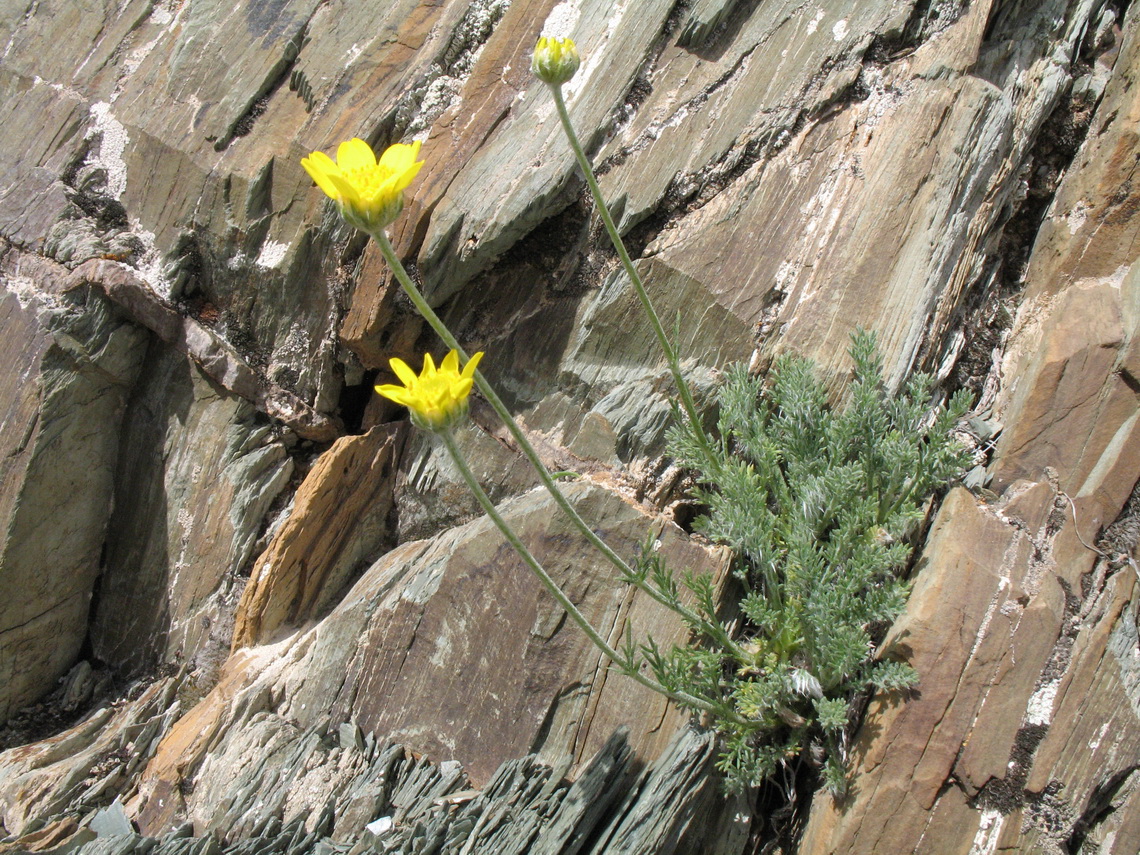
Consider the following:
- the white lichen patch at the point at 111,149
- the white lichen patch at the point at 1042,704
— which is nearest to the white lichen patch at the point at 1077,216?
the white lichen patch at the point at 1042,704

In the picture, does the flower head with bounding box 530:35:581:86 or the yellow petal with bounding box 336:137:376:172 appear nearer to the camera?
the yellow petal with bounding box 336:137:376:172

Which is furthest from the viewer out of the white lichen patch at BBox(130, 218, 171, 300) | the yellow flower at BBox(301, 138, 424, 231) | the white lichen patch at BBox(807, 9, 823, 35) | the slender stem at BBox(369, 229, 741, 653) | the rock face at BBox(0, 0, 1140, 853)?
the white lichen patch at BBox(130, 218, 171, 300)

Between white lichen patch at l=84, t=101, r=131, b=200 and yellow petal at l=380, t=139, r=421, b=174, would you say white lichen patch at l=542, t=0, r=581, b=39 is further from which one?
white lichen patch at l=84, t=101, r=131, b=200

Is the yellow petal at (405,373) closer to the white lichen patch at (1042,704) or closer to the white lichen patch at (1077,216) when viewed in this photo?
the white lichen patch at (1042,704)

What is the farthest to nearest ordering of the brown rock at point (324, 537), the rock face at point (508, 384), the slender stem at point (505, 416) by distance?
the brown rock at point (324, 537), the rock face at point (508, 384), the slender stem at point (505, 416)

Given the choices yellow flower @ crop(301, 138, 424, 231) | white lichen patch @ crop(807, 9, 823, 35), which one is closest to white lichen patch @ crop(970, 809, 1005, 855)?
yellow flower @ crop(301, 138, 424, 231)

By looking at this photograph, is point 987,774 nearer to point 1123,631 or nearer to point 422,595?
point 1123,631
